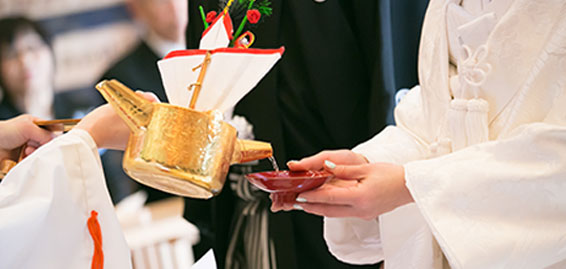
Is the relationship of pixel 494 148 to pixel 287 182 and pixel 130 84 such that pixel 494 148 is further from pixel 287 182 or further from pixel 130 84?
pixel 130 84

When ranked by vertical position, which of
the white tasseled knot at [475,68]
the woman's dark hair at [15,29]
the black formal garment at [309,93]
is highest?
the woman's dark hair at [15,29]

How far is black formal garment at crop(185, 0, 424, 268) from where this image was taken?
1785 millimetres

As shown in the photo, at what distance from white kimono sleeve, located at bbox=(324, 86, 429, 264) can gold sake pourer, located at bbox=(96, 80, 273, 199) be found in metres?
0.48

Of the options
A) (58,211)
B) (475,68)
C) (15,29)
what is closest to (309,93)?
(475,68)

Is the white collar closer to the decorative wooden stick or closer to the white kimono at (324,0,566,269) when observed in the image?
the white kimono at (324,0,566,269)

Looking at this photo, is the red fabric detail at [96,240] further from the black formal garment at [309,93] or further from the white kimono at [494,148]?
the black formal garment at [309,93]

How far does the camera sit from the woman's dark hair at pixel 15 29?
2.23 meters

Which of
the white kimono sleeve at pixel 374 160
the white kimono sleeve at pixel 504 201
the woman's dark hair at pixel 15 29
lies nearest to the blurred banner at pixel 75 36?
the woman's dark hair at pixel 15 29

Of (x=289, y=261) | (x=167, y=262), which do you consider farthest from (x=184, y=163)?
(x=167, y=262)

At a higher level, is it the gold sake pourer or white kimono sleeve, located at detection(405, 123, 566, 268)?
the gold sake pourer

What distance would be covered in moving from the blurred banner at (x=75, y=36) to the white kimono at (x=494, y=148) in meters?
1.68

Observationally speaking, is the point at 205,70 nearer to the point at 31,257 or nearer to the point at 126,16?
the point at 31,257

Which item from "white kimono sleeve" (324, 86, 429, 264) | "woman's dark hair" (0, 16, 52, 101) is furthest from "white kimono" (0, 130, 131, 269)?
"woman's dark hair" (0, 16, 52, 101)

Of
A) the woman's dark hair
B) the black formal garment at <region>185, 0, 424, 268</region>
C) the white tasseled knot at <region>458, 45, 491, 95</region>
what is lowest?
the black formal garment at <region>185, 0, 424, 268</region>
